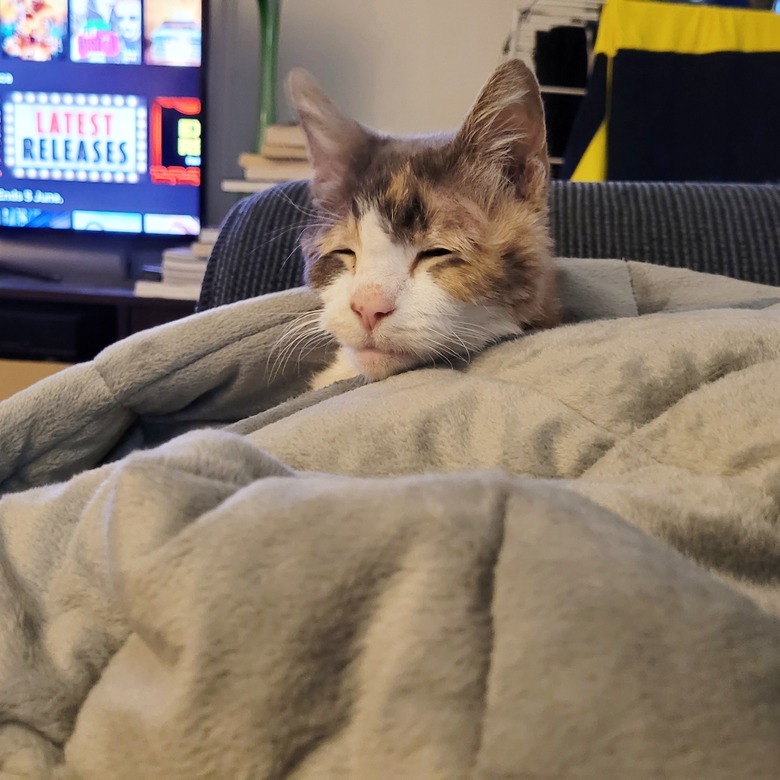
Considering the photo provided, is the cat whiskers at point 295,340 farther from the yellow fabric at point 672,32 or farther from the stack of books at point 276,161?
the stack of books at point 276,161

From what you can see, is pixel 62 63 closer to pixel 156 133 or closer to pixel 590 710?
pixel 156 133

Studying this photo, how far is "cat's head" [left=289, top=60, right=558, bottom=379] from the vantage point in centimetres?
72

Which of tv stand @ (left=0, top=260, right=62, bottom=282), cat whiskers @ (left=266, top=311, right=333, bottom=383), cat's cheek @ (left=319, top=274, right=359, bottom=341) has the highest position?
cat's cheek @ (left=319, top=274, right=359, bottom=341)

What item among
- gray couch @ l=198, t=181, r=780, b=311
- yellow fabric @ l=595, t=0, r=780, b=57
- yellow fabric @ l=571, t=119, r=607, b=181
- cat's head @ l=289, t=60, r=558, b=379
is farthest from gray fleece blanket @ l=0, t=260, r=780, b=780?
yellow fabric @ l=595, t=0, r=780, b=57

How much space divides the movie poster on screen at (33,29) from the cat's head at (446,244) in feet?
6.12

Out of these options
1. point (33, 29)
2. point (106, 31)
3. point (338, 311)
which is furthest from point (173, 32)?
point (338, 311)

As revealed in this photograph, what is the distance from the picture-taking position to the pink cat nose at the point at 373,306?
72cm

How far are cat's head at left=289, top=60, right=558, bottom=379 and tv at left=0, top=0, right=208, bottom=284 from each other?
5.34ft

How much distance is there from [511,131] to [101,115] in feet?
6.29

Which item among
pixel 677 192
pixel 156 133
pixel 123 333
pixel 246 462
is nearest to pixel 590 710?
pixel 246 462

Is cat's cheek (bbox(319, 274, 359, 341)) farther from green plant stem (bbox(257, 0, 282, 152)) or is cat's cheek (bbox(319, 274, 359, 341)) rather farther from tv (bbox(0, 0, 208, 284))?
tv (bbox(0, 0, 208, 284))

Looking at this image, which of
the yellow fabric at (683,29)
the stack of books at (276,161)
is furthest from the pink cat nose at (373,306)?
the stack of books at (276,161)

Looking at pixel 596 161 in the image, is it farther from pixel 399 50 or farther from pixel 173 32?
pixel 173 32

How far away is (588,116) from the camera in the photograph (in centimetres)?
174
